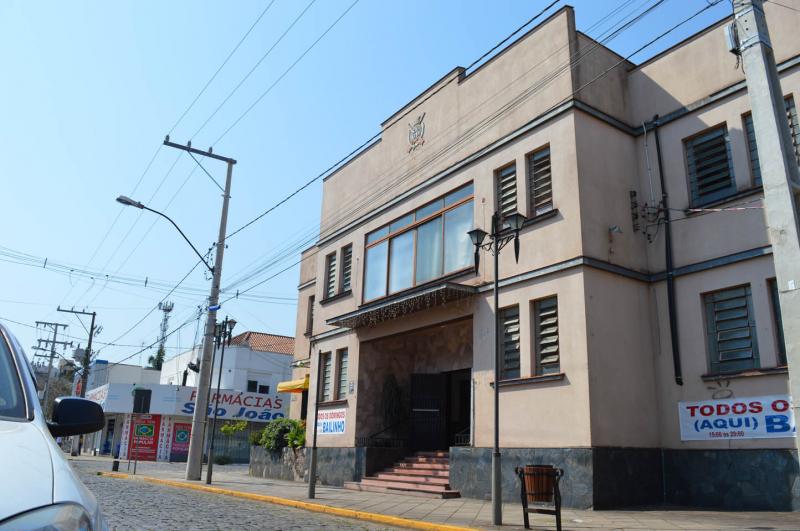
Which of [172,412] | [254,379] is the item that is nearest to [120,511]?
[172,412]

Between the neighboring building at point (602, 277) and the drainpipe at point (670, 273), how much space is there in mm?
93

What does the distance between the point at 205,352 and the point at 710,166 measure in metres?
15.9

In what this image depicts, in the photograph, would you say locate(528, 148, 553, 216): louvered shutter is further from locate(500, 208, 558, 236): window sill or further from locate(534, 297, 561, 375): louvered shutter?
locate(534, 297, 561, 375): louvered shutter

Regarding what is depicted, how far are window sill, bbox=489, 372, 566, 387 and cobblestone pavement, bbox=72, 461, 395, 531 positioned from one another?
4.73 meters

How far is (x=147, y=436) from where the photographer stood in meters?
42.4

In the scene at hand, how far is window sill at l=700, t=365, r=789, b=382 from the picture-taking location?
1173 cm

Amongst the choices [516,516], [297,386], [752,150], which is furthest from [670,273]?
[297,386]

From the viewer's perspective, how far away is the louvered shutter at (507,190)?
15.7 metres

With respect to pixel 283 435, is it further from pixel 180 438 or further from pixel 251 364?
pixel 251 364

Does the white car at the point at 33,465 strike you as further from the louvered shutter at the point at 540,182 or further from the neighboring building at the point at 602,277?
the louvered shutter at the point at 540,182

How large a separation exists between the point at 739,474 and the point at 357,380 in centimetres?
1081

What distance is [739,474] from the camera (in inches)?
472

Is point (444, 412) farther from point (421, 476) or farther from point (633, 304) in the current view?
point (633, 304)

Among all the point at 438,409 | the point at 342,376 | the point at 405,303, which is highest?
the point at 405,303
